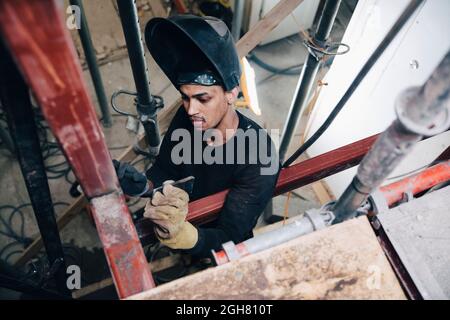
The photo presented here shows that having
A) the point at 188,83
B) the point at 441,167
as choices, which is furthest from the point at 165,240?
the point at 441,167

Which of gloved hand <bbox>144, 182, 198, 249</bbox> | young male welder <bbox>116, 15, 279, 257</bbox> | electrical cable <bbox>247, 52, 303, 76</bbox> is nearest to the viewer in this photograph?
gloved hand <bbox>144, 182, 198, 249</bbox>

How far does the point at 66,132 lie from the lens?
34.2 inches

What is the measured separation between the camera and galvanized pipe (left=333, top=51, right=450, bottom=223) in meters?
0.66

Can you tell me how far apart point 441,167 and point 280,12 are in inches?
65.8

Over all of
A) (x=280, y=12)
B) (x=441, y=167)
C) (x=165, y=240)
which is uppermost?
(x=280, y=12)

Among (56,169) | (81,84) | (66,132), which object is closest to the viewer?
(81,84)

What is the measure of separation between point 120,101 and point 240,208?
135 inches

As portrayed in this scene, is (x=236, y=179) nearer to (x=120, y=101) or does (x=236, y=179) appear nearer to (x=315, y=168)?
(x=315, y=168)

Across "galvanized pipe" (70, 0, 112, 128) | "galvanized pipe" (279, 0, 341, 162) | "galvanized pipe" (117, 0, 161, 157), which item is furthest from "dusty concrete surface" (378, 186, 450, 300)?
"galvanized pipe" (70, 0, 112, 128)

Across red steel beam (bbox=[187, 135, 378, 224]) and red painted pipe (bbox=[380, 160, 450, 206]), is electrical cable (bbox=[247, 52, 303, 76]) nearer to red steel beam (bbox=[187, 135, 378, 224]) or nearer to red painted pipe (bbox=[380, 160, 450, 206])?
red steel beam (bbox=[187, 135, 378, 224])

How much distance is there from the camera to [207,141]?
2311 millimetres

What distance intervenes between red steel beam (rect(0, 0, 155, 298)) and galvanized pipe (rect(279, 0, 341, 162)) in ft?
5.62

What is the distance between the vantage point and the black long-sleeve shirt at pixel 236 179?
6.57 feet
